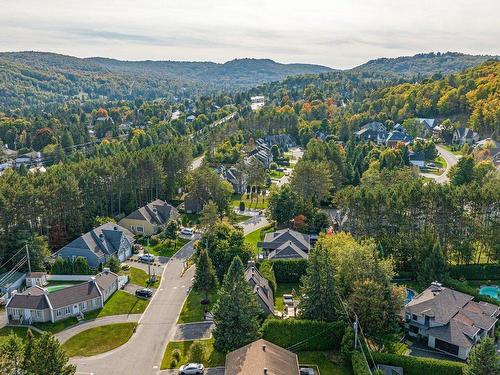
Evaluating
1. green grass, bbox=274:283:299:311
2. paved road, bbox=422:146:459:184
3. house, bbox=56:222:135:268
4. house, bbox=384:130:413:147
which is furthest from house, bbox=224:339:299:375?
house, bbox=384:130:413:147

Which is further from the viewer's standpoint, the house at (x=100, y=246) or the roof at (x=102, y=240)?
the roof at (x=102, y=240)

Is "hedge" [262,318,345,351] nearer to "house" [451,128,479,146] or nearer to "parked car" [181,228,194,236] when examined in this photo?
"parked car" [181,228,194,236]

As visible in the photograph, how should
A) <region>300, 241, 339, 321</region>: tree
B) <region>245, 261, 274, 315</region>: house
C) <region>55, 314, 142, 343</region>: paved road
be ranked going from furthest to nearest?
<region>245, 261, 274, 315</region>: house < <region>55, 314, 142, 343</region>: paved road < <region>300, 241, 339, 321</region>: tree

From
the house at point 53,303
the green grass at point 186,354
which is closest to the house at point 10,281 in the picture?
the house at point 53,303

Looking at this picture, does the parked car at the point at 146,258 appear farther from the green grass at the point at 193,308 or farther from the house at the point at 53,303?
the house at the point at 53,303

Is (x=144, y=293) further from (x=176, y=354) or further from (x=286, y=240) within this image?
(x=286, y=240)

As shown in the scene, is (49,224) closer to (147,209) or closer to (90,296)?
(147,209)

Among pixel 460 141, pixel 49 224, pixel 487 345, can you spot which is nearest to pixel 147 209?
pixel 49 224
